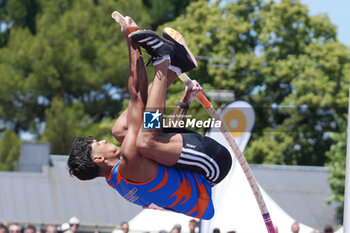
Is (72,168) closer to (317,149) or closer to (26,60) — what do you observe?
(317,149)

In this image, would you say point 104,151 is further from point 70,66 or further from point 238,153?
point 70,66

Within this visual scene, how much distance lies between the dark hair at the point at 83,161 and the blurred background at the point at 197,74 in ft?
23.7

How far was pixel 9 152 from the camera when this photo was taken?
2539 cm

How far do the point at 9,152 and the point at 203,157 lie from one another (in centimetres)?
2114

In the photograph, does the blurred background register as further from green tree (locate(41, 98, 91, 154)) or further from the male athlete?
the male athlete

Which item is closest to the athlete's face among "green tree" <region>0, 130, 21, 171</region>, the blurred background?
the blurred background

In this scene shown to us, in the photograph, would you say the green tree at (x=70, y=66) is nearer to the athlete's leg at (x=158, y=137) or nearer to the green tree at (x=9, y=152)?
the green tree at (x=9, y=152)

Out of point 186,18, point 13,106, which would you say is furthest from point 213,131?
point 13,106

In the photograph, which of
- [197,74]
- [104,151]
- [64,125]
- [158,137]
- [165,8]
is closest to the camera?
[158,137]

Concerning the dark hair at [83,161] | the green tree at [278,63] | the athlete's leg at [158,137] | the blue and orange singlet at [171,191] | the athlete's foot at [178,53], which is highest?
the green tree at [278,63]

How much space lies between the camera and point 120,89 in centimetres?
2625

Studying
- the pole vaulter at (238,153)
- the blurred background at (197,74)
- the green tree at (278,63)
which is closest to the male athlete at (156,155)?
the pole vaulter at (238,153)

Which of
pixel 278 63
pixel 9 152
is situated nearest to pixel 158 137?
pixel 278 63

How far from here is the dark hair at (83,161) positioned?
5.14 metres
